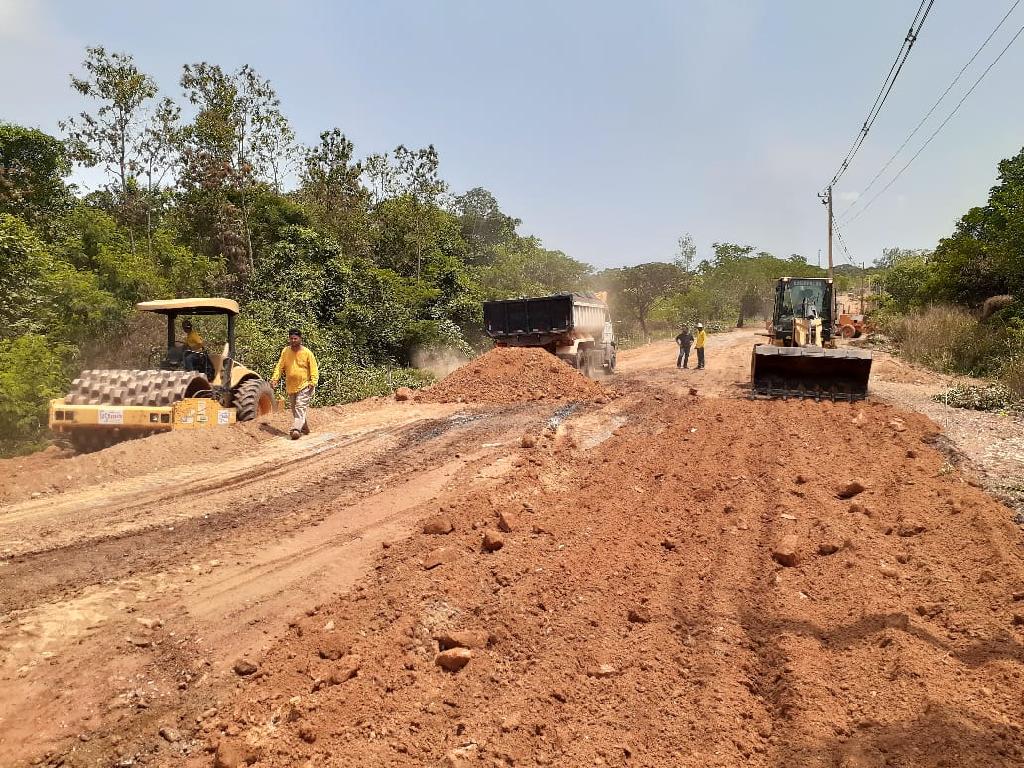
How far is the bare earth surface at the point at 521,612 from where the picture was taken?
291 cm

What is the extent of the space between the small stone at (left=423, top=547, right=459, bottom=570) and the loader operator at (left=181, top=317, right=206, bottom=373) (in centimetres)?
701

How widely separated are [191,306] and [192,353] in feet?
2.53

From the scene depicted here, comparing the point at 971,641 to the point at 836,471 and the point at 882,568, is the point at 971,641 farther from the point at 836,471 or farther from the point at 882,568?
the point at 836,471

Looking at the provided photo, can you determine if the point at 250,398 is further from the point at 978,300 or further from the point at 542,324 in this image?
the point at 978,300

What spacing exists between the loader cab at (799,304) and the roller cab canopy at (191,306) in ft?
41.1

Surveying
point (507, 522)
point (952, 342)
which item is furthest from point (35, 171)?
point (952, 342)

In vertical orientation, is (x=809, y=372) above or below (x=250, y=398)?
above

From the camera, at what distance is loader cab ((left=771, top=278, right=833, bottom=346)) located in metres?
15.9

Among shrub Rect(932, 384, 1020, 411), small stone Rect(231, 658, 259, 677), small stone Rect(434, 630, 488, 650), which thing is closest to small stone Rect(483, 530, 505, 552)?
small stone Rect(434, 630, 488, 650)

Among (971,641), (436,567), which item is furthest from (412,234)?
(971,641)

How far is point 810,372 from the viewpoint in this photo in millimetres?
12508

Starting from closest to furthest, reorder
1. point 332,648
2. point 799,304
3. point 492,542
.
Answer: point 332,648 → point 492,542 → point 799,304

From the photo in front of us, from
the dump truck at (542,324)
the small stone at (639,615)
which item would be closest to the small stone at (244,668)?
the small stone at (639,615)

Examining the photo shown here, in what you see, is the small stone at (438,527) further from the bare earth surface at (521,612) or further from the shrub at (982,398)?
the shrub at (982,398)
